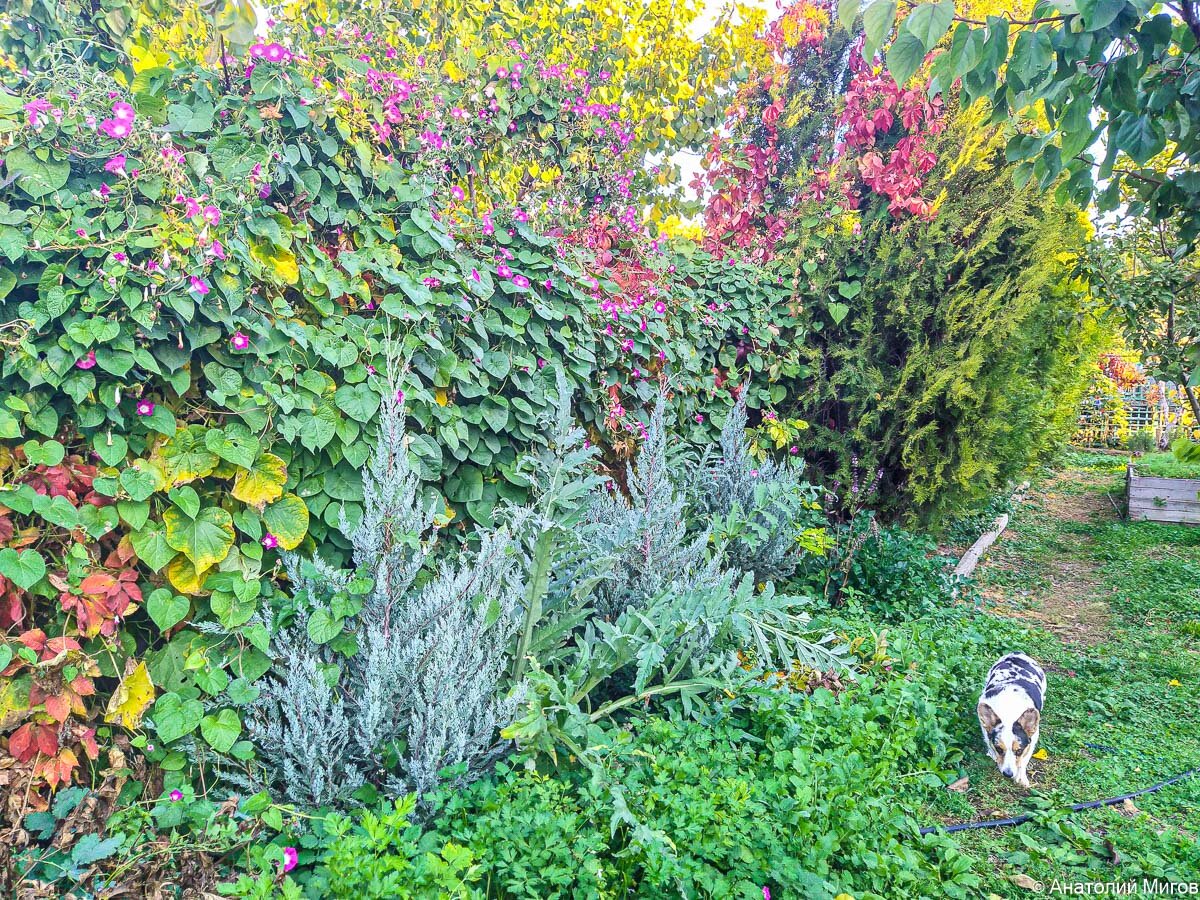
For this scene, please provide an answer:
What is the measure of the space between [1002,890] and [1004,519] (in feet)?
17.1

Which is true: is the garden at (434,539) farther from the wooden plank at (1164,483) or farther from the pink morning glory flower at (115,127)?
the wooden plank at (1164,483)

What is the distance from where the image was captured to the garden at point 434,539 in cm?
160

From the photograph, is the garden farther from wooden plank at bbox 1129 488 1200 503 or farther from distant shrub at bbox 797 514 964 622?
wooden plank at bbox 1129 488 1200 503

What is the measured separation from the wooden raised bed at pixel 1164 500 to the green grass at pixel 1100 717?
0.77 metres

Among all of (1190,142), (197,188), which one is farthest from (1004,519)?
(197,188)

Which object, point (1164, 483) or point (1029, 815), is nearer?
point (1029, 815)

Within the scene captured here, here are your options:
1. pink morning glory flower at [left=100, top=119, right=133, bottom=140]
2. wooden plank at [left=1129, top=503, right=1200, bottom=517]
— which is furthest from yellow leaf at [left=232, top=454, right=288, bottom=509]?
wooden plank at [left=1129, top=503, right=1200, bottom=517]

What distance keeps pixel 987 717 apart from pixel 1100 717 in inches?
29.9

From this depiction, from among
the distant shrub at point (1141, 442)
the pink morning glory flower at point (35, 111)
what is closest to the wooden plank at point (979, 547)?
the pink morning glory flower at point (35, 111)

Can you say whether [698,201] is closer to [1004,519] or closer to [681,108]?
[681,108]

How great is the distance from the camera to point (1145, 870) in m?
1.87

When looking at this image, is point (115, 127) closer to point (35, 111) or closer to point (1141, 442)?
point (35, 111)

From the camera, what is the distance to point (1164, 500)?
6328 mm

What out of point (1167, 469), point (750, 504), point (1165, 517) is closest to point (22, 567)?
point (750, 504)
